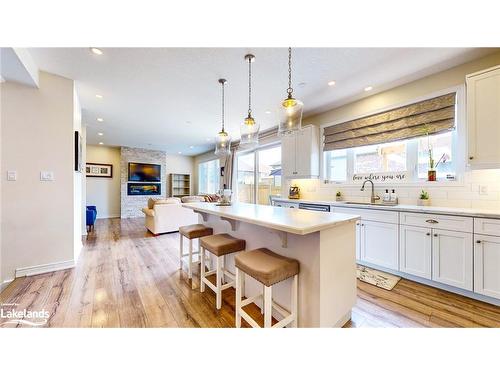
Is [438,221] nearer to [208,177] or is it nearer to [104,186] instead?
[208,177]

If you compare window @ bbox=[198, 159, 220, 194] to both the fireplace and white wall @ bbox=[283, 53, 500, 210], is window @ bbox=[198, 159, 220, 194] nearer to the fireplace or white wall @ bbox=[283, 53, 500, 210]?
the fireplace

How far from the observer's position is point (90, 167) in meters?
7.11

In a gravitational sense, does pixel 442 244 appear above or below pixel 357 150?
below

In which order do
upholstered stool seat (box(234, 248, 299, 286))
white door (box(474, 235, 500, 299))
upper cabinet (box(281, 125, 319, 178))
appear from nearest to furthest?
upholstered stool seat (box(234, 248, 299, 286)) < white door (box(474, 235, 500, 299)) < upper cabinet (box(281, 125, 319, 178))

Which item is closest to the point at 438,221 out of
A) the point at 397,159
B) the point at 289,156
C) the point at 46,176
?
the point at 397,159

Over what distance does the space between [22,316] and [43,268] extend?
114 cm

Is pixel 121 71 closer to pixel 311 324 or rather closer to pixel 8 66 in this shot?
pixel 8 66

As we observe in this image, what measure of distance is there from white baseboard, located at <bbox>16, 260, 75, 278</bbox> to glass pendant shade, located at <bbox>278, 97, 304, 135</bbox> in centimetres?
335

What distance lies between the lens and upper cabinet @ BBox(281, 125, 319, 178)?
12.6 ft

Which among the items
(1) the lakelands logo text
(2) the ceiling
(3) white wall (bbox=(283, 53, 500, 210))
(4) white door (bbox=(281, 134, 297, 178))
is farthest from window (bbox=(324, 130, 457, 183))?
(1) the lakelands logo text

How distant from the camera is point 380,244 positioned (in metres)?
2.60

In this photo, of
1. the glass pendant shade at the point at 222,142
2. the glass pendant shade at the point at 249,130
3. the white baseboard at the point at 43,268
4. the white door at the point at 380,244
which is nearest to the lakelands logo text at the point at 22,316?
the white baseboard at the point at 43,268
